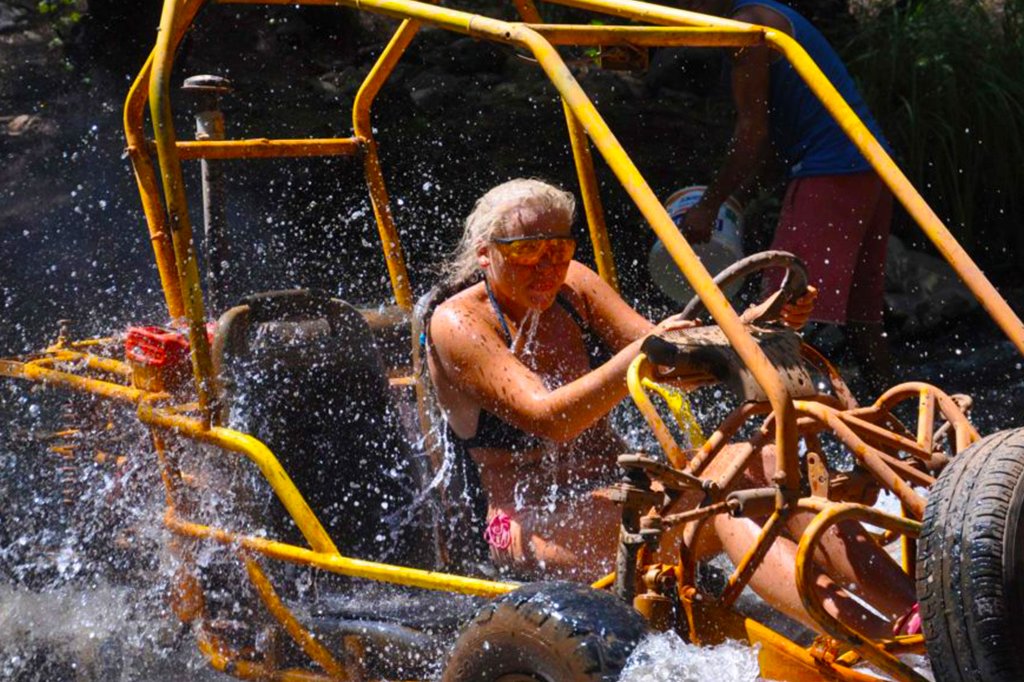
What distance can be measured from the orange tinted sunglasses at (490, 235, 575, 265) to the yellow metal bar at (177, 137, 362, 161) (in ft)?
2.52

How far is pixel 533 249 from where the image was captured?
3.12 m

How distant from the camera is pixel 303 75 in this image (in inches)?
314

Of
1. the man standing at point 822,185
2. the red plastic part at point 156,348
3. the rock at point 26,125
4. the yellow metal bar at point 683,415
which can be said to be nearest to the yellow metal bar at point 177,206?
the red plastic part at point 156,348

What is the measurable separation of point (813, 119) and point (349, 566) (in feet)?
7.61

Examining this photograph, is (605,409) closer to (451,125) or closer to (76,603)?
(76,603)

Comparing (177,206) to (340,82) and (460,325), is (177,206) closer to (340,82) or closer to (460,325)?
(460,325)

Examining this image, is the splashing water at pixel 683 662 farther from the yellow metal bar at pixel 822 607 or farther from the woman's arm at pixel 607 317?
the woman's arm at pixel 607 317

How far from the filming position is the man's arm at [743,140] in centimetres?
437

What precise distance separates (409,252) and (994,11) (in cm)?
316

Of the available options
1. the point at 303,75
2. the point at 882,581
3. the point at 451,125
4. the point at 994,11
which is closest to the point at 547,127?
the point at 451,125

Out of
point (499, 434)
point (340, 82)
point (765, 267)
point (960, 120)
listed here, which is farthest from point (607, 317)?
point (340, 82)

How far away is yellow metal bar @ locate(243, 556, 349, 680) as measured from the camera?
3.19 m

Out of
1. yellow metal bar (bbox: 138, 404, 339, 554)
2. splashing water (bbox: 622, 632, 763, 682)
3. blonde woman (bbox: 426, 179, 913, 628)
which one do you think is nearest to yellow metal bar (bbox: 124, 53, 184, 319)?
yellow metal bar (bbox: 138, 404, 339, 554)

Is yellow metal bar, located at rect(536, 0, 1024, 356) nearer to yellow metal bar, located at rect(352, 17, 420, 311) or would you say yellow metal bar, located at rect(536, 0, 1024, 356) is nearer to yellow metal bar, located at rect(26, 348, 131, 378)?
yellow metal bar, located at rect(352, 17, 420, 311)
